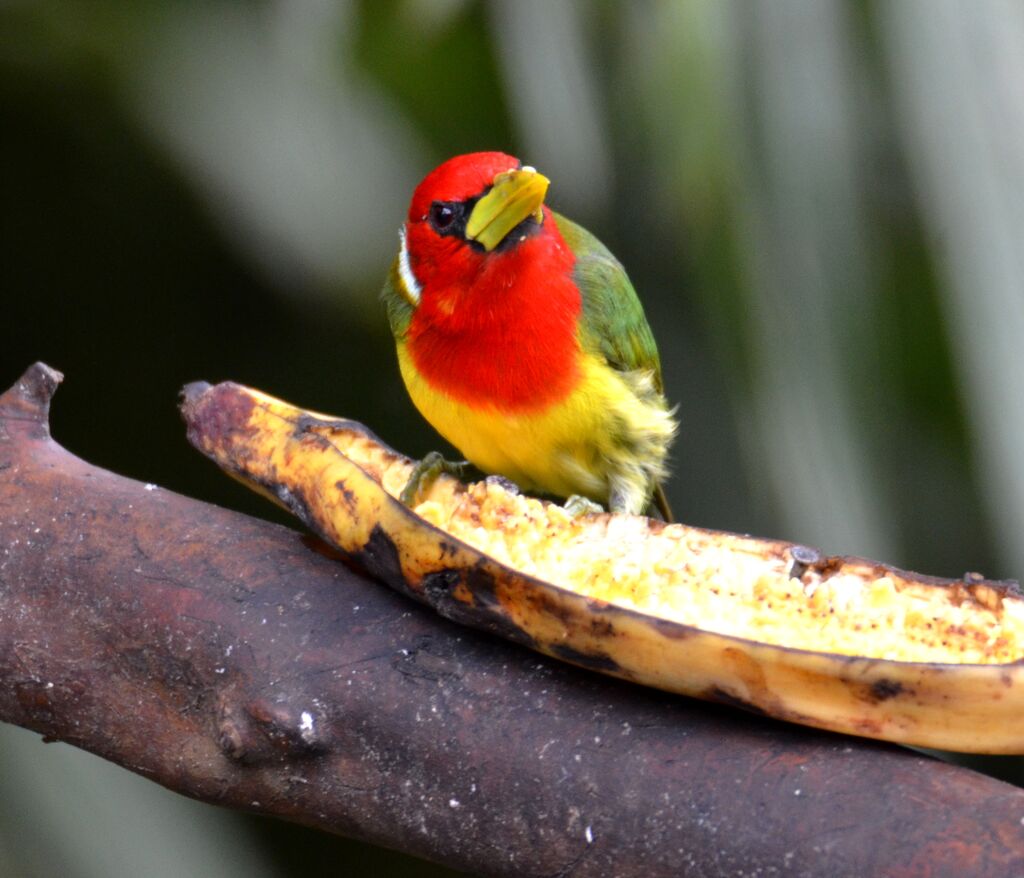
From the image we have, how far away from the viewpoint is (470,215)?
1649 mm

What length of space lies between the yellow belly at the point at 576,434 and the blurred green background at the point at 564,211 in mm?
142

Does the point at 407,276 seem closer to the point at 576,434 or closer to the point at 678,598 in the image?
the point at 576,434

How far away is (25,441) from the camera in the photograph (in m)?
1.40

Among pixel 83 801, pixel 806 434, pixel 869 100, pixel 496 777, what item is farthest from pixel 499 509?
pixel 83 801

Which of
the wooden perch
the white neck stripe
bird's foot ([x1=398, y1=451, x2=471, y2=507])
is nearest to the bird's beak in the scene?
the white neck stripe

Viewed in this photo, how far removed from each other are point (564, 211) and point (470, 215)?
3.52 feet

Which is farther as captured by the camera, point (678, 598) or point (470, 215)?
point (470, 215)

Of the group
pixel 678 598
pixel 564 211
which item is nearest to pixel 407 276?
pixel 678 598

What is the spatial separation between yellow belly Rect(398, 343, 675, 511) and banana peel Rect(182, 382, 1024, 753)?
25 cm

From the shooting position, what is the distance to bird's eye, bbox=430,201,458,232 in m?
1.66

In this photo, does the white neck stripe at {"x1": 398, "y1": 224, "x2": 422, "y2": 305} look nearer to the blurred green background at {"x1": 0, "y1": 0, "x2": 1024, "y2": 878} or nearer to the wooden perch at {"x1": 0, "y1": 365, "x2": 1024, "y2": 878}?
the blurred green background at {"x1": 0, "y1": 0, "x2": 1024, "y2": 878}

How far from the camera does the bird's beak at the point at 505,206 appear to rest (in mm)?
1559

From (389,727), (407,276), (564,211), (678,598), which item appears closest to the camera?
(389,727)

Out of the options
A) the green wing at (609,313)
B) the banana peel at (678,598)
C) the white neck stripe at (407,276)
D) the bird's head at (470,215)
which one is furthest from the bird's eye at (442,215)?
the banana peel at (678,598)
